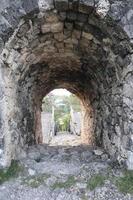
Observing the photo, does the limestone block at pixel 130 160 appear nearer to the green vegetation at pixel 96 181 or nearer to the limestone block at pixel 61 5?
the green vegetation at pixel 96 181

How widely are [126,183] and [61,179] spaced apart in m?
0.86

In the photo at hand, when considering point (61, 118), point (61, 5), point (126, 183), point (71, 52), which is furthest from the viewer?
point (61, 118)

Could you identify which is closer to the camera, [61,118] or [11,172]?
[11,172]

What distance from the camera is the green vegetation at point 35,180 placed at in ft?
12.0

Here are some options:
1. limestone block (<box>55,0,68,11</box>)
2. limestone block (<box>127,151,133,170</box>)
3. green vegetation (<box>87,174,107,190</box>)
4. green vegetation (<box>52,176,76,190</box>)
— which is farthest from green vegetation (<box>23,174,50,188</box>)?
limestone block (<box>55,0,68,11</box>)

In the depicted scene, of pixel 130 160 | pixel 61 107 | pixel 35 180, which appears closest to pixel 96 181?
pixel 130 160

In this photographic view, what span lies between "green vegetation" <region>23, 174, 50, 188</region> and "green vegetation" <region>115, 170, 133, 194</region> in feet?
3.16

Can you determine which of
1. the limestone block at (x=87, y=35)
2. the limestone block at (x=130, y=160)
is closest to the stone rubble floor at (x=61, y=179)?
the limestone block at (x=130, y=160)

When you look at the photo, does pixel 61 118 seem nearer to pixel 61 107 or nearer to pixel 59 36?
pixel 61 107

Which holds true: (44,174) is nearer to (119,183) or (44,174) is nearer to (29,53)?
(119,183)

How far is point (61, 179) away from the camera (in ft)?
12.4

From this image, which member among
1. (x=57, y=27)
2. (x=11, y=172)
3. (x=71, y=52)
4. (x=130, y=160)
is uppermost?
(x=57, y=27)

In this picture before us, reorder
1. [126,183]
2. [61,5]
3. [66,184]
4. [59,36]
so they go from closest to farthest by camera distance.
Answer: [61,5]
[126,183]
[66,184]
[59,36]

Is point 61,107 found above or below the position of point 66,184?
above
